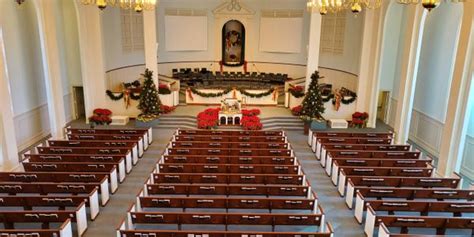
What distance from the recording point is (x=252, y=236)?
7.53 meters

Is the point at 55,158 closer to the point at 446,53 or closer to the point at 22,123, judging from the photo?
the point at 22,123

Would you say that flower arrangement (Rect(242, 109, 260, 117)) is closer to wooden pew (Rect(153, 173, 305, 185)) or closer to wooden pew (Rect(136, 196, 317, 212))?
wooden pew (Rect(153, 173, 305, 185))

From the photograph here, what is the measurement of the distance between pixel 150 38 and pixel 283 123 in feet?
26.0

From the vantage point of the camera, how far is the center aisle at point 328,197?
940 centimetres

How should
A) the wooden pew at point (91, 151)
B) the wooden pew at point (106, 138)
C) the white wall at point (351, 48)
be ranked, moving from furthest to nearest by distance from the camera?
the white wall at point (351, 48)
the wooden pew at point (106, 138)
the wooden pew at point (91, 151)

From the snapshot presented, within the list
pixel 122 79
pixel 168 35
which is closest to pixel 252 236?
pixel 122 79

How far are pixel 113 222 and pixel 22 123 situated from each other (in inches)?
336

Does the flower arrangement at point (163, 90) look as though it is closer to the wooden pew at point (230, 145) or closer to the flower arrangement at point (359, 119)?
the wooden pew at point (230, 145)

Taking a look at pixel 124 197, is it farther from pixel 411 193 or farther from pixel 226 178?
pixel 411 193

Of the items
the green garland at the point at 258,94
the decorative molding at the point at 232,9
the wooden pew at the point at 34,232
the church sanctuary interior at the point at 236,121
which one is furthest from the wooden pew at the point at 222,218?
the decorative molding at the point at 232,9

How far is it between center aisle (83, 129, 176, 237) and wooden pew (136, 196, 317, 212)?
3.10ft

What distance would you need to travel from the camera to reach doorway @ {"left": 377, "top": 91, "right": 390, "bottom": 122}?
19981mm

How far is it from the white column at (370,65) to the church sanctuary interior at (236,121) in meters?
0.06

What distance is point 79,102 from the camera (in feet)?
66.1
